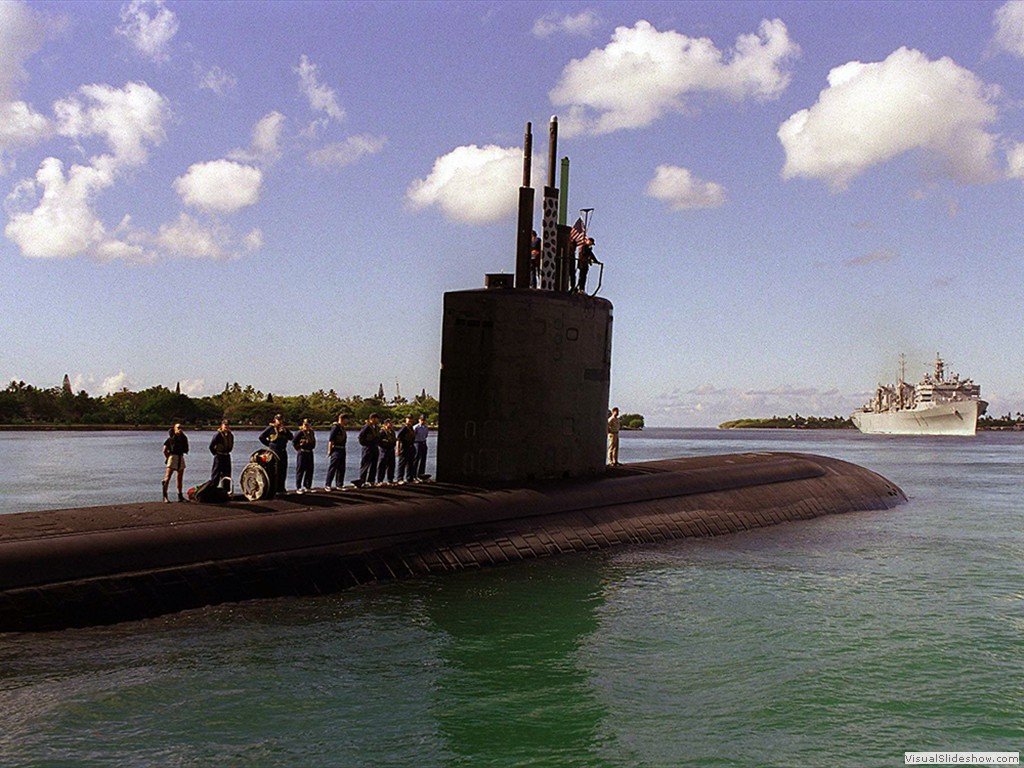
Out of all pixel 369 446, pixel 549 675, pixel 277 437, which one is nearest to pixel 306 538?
pixel 277 437

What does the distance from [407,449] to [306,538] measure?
6.42 m

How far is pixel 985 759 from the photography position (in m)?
6.45

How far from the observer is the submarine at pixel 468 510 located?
879cm

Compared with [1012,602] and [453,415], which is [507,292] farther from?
[1012,602]

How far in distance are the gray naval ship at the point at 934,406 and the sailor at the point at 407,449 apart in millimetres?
109910

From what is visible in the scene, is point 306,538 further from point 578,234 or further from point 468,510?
point 578,234

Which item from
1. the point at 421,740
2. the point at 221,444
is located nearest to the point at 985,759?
the point at 421,740

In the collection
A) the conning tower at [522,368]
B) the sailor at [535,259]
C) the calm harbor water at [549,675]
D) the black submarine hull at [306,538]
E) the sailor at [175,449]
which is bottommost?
the calm harbor water at [549,675]

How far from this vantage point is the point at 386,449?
55.6 ft

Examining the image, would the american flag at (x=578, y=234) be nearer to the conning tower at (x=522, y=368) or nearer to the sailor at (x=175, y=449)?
the conning tower at (x=522, y=368)

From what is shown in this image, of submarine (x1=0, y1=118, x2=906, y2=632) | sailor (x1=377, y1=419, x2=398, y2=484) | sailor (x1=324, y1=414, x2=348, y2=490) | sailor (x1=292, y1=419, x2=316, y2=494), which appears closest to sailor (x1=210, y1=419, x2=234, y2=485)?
sailor (x1=292, y1=419, x2=316, y2=494)

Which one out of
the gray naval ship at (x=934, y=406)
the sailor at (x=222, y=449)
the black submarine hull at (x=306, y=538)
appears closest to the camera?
the black submarine hull at (x=306, y=538)

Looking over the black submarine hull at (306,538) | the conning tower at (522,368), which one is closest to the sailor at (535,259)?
the conning tower at (522,368)

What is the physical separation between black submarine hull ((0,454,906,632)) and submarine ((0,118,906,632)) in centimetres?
2
